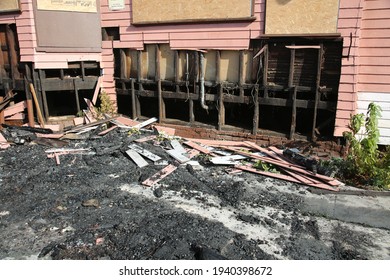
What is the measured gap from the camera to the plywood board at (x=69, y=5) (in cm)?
977

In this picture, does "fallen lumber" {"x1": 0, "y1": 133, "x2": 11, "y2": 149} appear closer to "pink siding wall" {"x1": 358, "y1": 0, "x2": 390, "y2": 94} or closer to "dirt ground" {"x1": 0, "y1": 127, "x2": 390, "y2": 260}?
"dirt ground" {"x1": 0, "y1": 127, "x2": 390, "y2": 260}

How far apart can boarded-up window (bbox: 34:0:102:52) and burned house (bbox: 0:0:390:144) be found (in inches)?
1.1

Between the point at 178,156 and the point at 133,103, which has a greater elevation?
the point at 133,103

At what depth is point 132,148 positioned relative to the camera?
8.59 m

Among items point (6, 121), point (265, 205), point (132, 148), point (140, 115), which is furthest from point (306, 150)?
point (6, 121)

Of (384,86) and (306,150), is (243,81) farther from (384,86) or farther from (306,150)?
(384,86)

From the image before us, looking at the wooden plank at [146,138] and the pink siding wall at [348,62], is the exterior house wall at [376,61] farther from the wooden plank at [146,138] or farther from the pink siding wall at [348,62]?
the wooden plank at [146,138]

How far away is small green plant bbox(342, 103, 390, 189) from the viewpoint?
6.72 metres

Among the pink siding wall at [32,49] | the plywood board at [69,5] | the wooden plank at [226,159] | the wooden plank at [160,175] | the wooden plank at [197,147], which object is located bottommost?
the wooden plank at [160,175]

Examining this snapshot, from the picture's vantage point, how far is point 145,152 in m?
8.37

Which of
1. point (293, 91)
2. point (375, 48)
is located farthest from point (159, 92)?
point (375, 48)

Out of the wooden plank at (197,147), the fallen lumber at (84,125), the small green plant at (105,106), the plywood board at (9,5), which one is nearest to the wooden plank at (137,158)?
the wooden plank at (197,147)

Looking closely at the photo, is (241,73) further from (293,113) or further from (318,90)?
(318,90)

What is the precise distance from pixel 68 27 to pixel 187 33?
384cm
